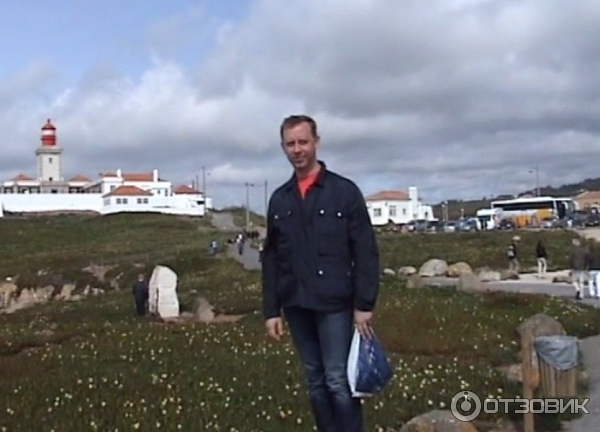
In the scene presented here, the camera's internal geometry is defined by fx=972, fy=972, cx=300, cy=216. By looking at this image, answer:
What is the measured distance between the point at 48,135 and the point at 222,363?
441 ft

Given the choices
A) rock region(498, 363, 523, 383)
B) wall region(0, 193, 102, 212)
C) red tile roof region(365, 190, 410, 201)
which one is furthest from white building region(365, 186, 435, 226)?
rock region(498, 363, 523, 383)

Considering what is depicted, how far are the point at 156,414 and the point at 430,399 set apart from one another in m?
3.13

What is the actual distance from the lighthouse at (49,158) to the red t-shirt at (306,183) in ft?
463

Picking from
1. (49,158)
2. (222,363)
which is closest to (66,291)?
(222,363)

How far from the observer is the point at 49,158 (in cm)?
14462

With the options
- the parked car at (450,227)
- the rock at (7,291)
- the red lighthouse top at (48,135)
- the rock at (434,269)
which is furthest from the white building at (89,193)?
the rock at (434,269)

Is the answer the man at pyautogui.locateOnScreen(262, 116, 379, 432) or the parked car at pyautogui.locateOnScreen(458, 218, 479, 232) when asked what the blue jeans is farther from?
the parked car at pyautogui.locateOnScreen(458, 218, 479, 232)

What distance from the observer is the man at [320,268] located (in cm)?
679

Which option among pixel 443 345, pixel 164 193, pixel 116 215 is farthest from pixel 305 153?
pixel 164 193

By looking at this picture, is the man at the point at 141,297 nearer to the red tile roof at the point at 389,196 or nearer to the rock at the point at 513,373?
the rock at the point at 513,373

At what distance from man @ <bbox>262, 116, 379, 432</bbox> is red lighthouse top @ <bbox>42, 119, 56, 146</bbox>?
14141cm

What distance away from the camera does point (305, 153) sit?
22.6 feet

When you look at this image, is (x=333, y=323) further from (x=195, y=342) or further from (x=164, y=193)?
(x=164, y=193)

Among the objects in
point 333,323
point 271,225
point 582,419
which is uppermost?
point 271,225
